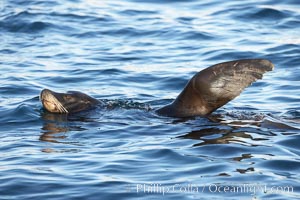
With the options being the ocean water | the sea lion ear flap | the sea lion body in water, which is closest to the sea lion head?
the ocean water

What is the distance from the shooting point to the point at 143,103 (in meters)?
10.6

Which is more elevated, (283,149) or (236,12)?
(236,12)

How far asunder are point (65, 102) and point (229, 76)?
2.42m

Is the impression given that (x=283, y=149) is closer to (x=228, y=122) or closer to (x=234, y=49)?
(x=228, y=122)

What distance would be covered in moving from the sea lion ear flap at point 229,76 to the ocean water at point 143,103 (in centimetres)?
39

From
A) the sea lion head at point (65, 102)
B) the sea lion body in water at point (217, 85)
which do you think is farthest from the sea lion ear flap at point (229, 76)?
the sea lion head at point (65, 102)

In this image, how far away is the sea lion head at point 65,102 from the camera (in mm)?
10141

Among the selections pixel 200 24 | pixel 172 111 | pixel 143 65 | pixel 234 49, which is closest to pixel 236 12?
pixel 200 24

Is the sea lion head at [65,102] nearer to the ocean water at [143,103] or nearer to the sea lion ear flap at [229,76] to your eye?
the ocean water at [143,103]

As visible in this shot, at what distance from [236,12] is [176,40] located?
2.03m

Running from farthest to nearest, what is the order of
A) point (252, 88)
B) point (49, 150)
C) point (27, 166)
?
1. point (252, 88)
2. point (49, 150)
3. point (27, 166)

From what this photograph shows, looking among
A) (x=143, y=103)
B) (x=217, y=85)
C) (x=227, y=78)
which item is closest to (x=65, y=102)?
(x=143, y=103)

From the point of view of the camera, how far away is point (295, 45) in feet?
45.0

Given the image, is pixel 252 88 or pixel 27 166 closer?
pixel 27 166
